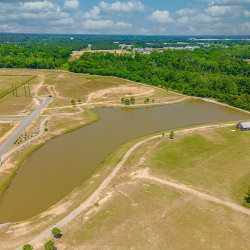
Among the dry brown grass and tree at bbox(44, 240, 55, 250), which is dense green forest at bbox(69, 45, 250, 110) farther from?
tree at bbox(44, 240, 55, 250)

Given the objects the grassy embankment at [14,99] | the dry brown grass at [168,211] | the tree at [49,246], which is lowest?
the dry brown grass at [168,211]

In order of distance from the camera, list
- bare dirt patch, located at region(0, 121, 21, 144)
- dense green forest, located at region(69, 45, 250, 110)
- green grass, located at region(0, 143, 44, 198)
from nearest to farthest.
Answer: green grass, located at region(0, 143, 44, 198)
bare dirt patch, located at region(0, 121, 21, 144)
dense green forest, located at region(69, 45, 250, 110)

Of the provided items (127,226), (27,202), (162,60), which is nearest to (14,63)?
(162,60)

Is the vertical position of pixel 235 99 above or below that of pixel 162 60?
below

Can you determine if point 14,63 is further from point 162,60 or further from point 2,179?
point 2,179

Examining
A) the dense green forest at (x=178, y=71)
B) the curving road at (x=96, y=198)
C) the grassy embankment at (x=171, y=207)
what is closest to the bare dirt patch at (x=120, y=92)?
the dense green forest at (x=178, y=71)

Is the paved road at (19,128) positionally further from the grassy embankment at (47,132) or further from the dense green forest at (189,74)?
the dense green forest at (189,74)

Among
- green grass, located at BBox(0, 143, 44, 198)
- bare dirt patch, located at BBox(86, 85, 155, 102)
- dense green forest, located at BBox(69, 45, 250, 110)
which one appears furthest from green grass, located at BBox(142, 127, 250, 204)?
bare dirt patch, located at BBox(86, 85, 155, 102)
